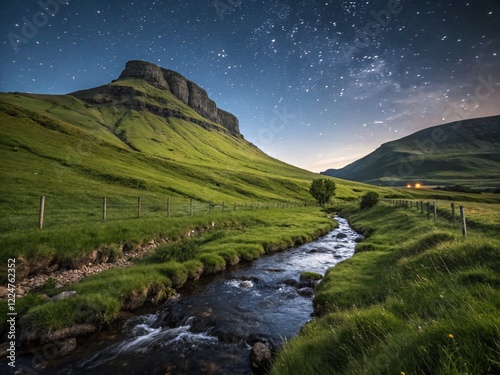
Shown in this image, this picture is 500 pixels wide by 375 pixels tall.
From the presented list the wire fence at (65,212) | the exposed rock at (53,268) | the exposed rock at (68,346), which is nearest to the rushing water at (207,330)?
the exposed rock at (68,346)

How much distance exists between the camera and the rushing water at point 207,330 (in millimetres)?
9312

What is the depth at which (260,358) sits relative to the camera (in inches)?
363

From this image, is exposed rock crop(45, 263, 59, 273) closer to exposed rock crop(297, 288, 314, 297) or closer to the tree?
exposed rock crop(297, 288, 314, 297)

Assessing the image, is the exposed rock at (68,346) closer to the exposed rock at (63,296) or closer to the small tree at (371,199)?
the exposed rock at (63,296)

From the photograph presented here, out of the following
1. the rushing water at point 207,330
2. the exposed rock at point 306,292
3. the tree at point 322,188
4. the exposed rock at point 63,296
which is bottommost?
the rushing water at point 207,330

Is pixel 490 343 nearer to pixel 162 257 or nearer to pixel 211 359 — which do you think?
pixel 211 359

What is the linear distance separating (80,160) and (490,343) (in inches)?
3026

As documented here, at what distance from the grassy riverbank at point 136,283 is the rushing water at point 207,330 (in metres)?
1.11

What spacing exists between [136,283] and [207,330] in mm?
5638

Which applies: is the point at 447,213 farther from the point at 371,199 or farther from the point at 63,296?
the point at 63,296

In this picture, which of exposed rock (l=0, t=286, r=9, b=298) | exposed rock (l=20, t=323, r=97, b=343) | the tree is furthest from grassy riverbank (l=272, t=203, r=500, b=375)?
the tree

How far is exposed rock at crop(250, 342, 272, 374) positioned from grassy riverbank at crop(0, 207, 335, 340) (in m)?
7.64

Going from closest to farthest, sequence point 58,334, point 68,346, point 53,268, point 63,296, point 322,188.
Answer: point 68,346, point 58,334, point 63,296, point 53,268, point 322,188

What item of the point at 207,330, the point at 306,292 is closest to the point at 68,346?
the point at 207,330
